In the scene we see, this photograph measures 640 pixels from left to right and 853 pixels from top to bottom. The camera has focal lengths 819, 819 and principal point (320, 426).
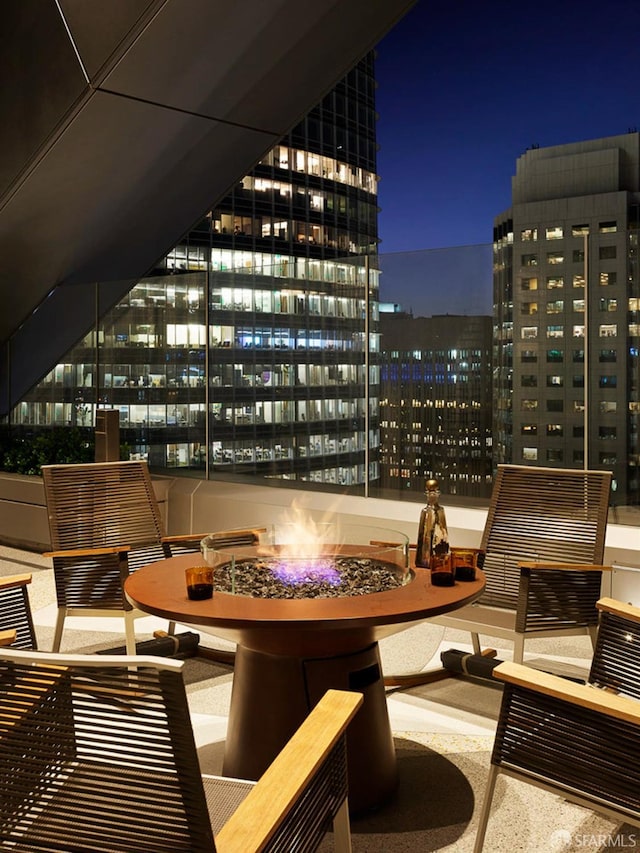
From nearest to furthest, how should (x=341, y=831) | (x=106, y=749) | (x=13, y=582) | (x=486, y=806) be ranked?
(x=106, y=749)
(x=341, y=831)
(x=486, y=806)
(x=13, y=582)

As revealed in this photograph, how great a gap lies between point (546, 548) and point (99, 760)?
2.58 m

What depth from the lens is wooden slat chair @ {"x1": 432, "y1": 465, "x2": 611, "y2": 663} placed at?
3.06m

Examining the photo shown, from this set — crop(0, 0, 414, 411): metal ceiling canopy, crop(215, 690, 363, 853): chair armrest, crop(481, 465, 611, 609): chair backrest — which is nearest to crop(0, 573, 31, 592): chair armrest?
crop(215, 690, 363, 853): chair armrest

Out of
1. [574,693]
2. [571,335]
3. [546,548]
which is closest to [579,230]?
[571,335]

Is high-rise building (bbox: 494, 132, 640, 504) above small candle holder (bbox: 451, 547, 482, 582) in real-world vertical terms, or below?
above

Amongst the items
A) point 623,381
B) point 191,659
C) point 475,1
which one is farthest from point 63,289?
point 475,1

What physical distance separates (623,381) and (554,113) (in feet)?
31.1

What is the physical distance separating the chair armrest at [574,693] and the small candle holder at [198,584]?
864mm

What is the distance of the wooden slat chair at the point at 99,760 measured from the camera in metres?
1.18

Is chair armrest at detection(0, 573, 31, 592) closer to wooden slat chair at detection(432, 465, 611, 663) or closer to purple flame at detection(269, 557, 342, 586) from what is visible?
purple flame at detection(269, 557, 342, 586)

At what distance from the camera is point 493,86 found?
38.7 ft

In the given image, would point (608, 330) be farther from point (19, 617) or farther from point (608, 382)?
point (19, 617)

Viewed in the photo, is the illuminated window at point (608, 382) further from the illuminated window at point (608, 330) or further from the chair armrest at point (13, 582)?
the chair armrest at point (13, 582)

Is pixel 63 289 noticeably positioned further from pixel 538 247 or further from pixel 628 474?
pixel 628 474
